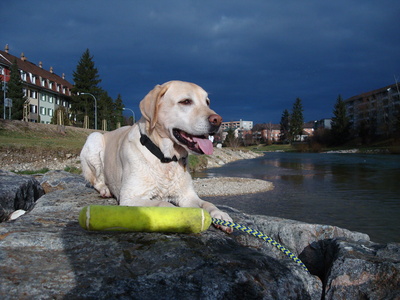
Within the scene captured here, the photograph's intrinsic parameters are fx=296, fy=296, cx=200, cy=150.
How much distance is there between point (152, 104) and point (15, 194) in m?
3.94

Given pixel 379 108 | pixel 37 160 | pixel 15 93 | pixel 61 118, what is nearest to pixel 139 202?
pixel 37 160

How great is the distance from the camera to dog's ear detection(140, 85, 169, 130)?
3.77m

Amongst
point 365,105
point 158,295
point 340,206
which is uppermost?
point 365,105

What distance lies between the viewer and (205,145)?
3576 millimetres

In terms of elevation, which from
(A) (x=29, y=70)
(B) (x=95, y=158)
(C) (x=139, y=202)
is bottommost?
(C) (x=139, y=202)

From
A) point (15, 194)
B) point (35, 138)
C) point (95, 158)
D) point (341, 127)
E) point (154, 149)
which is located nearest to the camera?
point (154, 149)

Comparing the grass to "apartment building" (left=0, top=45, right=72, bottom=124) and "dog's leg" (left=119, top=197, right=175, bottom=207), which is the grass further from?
"apartment building" (left=0, top=45, right=72, bottom=124)

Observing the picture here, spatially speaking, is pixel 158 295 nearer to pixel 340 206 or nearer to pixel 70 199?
pixel 70 199

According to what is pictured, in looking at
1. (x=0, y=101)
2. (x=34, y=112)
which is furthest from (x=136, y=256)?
(x=34, y=112)

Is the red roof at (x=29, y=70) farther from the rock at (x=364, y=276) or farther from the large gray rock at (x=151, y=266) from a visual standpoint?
the rock at (x=364, y=276)

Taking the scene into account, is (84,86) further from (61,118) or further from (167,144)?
(167,144)

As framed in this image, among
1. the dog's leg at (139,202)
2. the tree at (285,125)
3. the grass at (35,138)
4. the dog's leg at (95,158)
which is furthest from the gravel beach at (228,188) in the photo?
the tree at (285,125)

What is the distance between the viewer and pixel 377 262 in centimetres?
287

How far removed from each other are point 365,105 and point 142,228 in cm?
11501
